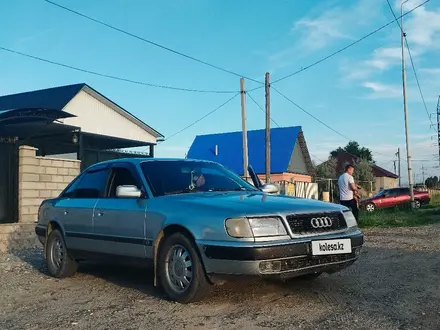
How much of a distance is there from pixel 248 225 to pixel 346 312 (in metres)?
1.12

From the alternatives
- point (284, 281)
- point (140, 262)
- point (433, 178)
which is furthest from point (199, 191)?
point (433, 178)

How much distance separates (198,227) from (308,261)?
3.50 ft

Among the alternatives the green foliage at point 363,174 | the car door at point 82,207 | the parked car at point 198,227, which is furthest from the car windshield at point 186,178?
the green foliage at point 363,174

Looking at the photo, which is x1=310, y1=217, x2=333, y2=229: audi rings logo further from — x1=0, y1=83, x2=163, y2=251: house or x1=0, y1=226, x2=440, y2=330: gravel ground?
x1=0, y1=83, x2=163, y2=251: house

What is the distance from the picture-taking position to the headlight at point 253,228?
15.3 ft

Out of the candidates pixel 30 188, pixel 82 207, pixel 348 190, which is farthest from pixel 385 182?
pixel 82 207

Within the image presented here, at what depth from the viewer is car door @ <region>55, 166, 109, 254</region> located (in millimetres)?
6449

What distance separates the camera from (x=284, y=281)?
587 cm

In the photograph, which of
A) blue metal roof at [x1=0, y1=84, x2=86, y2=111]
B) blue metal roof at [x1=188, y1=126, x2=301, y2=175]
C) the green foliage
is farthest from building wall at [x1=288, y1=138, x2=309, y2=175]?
blue metal roof at [x1=0, y1=84, x2=86, y2=111]

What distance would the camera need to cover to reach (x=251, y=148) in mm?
39594

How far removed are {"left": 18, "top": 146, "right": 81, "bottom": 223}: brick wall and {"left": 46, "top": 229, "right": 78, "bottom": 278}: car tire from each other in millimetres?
4775

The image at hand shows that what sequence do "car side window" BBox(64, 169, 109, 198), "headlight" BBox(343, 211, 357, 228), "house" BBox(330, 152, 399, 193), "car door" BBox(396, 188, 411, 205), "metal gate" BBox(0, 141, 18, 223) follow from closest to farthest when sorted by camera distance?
"headlight" BBox(343, 211, 357, 228), "car side window" BBox(64, 169, 109, 198), "metal gate" BBox(0, 141, 18, 223), "car door" BBox(396, 188, 411, 205), "house" BBox(330, 152, 399, 193)

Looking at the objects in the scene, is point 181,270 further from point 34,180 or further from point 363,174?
point 363,174

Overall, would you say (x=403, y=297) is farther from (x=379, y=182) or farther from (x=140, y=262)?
(x=379, y=182)
